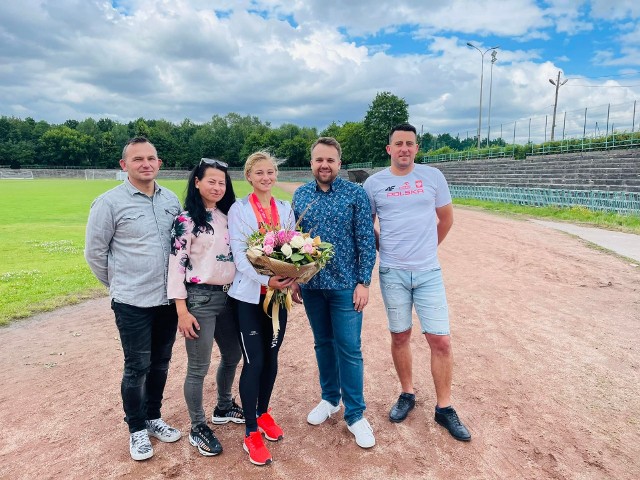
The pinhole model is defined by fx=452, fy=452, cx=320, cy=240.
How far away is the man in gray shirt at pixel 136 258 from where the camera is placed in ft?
9.93

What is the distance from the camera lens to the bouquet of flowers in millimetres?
2789

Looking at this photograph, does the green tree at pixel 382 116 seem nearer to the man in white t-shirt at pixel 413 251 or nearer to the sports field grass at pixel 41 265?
the sports field grass at pixel 41 265

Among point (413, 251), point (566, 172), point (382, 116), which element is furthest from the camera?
point (382, 116)

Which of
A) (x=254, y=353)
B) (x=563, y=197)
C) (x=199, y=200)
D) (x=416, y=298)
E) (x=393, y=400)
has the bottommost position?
(x=393, y=400)

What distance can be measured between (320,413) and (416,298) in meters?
1.21

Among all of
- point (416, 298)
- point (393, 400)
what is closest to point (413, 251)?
point (416, 298)

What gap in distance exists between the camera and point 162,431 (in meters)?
3.42

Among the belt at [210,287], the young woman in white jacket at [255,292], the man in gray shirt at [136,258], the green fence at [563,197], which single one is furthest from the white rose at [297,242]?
the green fence at [563,197]

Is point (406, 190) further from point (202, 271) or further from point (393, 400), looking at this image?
point (393, 400)

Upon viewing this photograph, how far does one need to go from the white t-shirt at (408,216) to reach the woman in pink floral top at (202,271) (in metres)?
1.18

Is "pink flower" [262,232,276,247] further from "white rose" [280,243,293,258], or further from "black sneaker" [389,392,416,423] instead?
"black sneaker" [389,392,416,423]

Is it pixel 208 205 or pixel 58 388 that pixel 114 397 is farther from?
pixel 208 205

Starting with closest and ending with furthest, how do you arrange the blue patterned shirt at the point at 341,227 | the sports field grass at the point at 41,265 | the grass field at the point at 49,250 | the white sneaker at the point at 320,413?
the blue patterned shirt at the point at 341,227 → the white sneaker at the point at 320,413 → the sports field grass at the point at 41,265 → the grass field at the point at 49,250

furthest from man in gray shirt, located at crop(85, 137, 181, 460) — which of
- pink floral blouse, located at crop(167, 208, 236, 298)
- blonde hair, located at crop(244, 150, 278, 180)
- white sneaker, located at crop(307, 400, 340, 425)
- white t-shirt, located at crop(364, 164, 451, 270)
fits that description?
white t-shirt, located at crop(364, 164, 451, 270)
